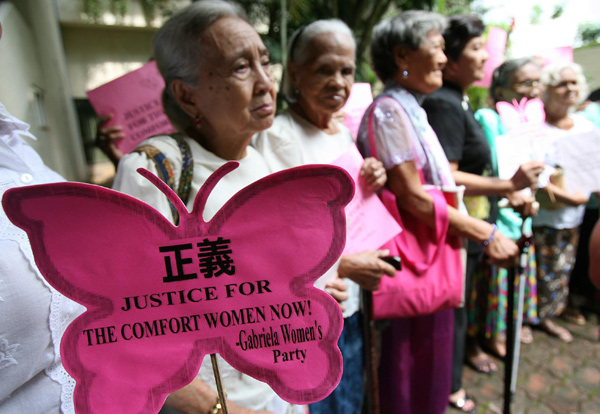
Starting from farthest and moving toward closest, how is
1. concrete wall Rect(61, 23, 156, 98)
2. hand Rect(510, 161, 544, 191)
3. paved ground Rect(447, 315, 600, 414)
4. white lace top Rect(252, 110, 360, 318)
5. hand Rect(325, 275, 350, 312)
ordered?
concrete wall Rect(61, 23, 156, 98) < paved ground Rect(447, 315, 600, 414) < hand Rect(510, 161, 544, 191) < white lace top Rect(252, 110, 360, 318) < hand Rect(325, 275, 350, 312)

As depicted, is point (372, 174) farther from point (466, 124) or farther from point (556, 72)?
point (556, 72)

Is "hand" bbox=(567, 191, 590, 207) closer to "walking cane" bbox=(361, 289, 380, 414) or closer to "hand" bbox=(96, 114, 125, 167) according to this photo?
"walking cane" bbox=(361, 289, 380, 414)

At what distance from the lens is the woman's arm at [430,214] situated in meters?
1.34

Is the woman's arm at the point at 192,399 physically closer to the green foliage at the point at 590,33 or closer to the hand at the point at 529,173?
the hand at the point at 529,173

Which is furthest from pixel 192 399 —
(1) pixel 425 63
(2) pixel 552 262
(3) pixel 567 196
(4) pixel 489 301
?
(2) pixel 552 262

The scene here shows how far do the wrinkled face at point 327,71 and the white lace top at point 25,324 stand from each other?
87cm

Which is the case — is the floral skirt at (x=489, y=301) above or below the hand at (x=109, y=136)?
below

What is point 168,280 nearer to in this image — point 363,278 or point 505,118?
point 363,278

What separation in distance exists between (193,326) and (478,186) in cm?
144

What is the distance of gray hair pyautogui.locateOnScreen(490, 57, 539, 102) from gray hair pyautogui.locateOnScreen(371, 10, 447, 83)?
65 cm

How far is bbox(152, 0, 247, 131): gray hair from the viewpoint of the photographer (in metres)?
0.89

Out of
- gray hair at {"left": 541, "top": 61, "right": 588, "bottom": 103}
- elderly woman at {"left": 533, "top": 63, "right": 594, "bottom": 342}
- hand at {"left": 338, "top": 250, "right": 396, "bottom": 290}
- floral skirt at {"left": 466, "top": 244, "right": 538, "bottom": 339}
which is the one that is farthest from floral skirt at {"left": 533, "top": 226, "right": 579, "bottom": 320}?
hand at {"left": 338, "top": 250, "right": 396, "bottom": 290}

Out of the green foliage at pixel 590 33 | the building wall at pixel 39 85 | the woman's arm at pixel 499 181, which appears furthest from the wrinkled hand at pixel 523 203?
the green foliage at pixel 590 33

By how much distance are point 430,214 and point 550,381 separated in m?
1.94
